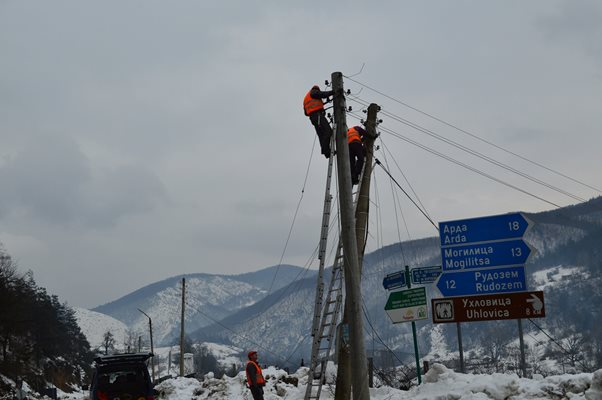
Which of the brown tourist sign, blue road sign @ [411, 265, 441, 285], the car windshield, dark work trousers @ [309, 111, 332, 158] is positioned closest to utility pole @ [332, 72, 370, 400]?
dark work trousers @ [309, 111, 332, 158]

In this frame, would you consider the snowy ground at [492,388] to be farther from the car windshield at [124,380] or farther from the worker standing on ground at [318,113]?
the worker standing on ground at [318,113]

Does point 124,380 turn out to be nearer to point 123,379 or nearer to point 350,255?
point 123,379

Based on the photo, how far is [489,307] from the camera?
53.2 feet

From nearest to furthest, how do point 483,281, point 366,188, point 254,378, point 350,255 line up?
point 350,255 → point 483,281 → point 254,378 → point 366,188

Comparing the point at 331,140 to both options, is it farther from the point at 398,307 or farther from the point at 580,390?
the point at 580,390

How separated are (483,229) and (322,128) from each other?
15.9 feet

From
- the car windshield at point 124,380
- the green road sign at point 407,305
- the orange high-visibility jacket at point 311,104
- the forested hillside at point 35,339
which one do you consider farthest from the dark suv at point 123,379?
the forested hillside at point 35,339

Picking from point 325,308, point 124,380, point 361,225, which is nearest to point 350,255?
point 325,308

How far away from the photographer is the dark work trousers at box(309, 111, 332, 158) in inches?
679

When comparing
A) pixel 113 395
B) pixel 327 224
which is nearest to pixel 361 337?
pixel 327 224

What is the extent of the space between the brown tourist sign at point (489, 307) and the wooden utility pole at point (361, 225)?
7.88ft

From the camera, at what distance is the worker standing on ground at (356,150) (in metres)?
18.4

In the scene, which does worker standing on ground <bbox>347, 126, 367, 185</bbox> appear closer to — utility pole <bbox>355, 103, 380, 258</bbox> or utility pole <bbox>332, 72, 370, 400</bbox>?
utility pole <bbox>355, 103, 380, 258</bbox>

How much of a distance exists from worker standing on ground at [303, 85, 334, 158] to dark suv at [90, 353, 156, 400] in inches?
309
